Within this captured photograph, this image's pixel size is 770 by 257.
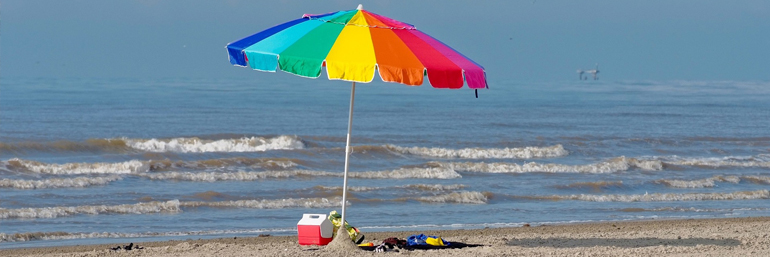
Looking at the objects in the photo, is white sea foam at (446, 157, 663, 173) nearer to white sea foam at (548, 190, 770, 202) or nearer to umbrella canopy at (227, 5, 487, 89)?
white sea foam at (548, 190, 770, 202)

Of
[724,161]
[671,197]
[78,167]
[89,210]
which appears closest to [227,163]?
[78,167]

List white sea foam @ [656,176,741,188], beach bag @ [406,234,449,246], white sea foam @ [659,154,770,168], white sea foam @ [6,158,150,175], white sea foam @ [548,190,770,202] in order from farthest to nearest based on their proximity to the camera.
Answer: white sea foam @ [659,154,770,168], white sea foam @ [6,158,150,175], white sea foam @ [656,176,741,188], white sea foam @ [548,190,770,202], beach bag @ [406,234,449,246]

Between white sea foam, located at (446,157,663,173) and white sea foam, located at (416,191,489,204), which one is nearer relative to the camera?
white sea foam, located at (416,191,489,204)

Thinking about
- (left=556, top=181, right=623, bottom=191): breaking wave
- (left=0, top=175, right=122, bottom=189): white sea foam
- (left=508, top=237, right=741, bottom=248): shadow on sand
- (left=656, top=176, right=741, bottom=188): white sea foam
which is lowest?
(left=656, top=176, right=741, bottom=188): white sea foam

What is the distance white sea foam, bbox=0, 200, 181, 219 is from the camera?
1095 centimetres

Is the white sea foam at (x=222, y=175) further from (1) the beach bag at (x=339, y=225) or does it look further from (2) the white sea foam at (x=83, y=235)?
(1) the beach bag at (x=339, y=225)

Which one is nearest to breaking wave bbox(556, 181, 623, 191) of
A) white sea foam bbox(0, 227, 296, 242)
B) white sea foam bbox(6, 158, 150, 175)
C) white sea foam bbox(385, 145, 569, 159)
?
white sea foam bbox(385, 145, 569, 159)

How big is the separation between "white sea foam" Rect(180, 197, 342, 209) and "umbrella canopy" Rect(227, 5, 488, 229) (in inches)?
212

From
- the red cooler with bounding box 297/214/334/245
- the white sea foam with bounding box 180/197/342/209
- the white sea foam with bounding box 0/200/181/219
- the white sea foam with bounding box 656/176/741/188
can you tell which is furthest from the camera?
the white sea foam with bounding box 656/176/741/188

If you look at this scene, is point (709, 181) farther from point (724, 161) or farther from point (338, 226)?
point (338, 226)

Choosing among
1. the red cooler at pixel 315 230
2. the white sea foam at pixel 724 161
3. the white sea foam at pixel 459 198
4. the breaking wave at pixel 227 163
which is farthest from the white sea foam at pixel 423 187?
the white sea foam at pixel 724 161

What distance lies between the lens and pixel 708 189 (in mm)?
15008

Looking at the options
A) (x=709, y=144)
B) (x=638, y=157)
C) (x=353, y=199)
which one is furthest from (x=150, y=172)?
(x=709, y=144)

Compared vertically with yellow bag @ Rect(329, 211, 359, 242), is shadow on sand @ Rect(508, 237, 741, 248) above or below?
below
